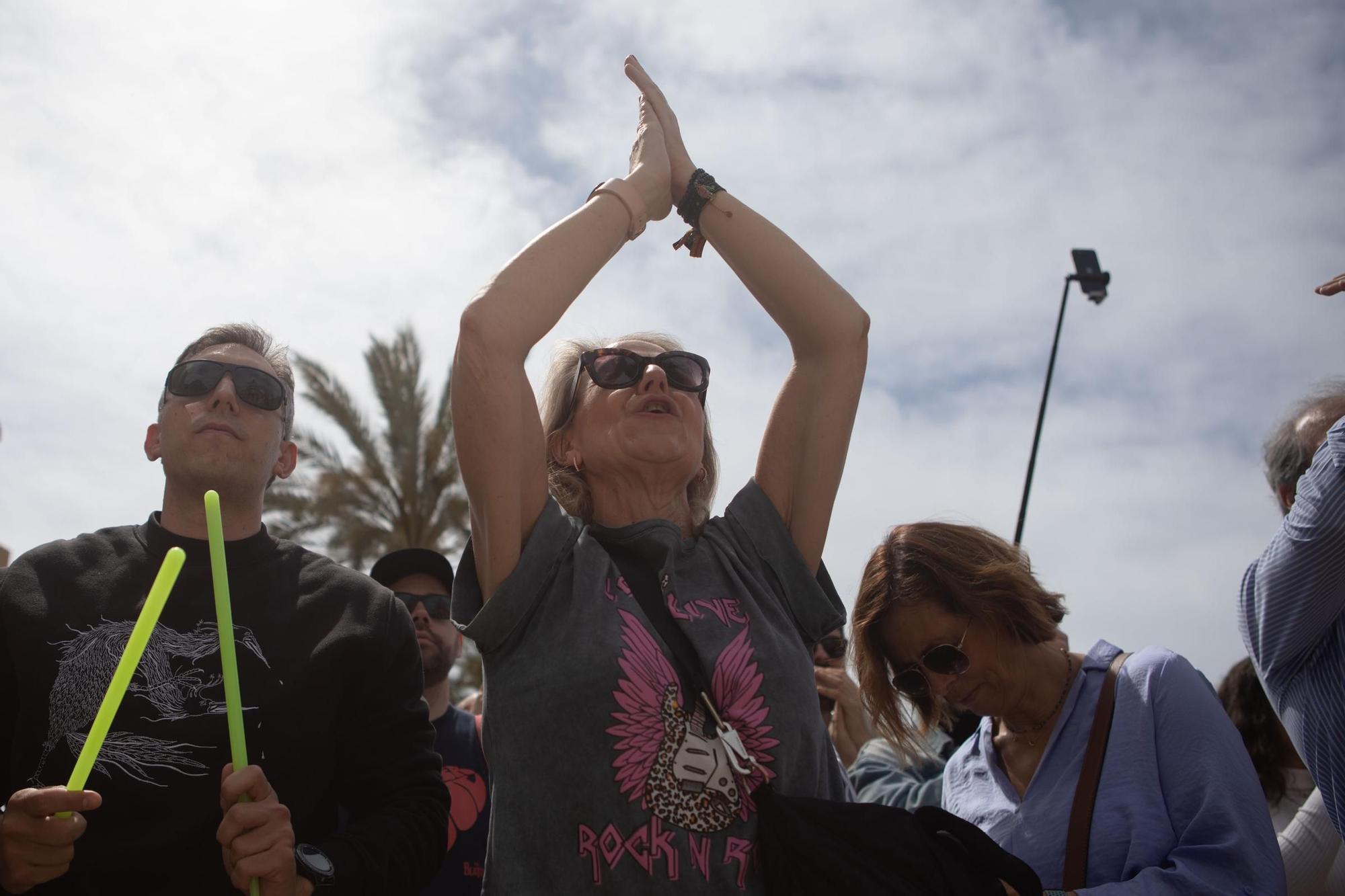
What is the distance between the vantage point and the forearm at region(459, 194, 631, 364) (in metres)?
2.37

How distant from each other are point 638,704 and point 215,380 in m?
1.57

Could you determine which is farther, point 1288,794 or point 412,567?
point 412,567

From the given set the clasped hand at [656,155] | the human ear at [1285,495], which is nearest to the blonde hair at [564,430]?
the clasped hand at [656,155]

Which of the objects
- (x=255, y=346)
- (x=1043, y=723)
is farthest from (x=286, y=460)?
(x=1043, y=723)

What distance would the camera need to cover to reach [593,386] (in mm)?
2840

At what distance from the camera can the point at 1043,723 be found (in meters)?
3.00

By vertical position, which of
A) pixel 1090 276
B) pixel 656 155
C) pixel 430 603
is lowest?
pixel 430 603

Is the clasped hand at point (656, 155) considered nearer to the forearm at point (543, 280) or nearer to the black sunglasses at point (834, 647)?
the forearm at point (543, 280)

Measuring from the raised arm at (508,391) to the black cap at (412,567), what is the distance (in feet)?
8.03

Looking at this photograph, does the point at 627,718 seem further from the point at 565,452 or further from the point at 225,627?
the point at 565,452

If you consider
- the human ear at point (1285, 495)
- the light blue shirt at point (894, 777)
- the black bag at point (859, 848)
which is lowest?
the black bag at point (859, 848)

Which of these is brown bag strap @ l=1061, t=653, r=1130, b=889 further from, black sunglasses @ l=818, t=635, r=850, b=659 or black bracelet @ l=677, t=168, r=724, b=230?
black sunglasses @ l=818, t=635, r=850, b=659

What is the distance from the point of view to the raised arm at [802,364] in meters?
2.64

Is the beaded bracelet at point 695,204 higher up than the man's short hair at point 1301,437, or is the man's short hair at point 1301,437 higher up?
the beaded bracelet at point 695,204
